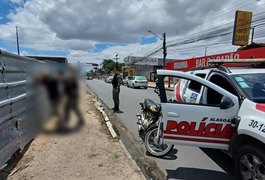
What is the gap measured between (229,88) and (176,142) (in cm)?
134

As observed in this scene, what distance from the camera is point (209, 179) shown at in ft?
14.5

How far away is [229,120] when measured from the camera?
13.7 ft

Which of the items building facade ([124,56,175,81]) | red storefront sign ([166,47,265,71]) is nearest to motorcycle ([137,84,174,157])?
red storefront sign ([166,47,265,71])

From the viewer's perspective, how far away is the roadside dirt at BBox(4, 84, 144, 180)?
14.2 ft

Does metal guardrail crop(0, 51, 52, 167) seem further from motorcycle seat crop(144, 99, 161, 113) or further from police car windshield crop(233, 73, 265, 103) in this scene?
police car windshield crop(233, 73, 265, 103)

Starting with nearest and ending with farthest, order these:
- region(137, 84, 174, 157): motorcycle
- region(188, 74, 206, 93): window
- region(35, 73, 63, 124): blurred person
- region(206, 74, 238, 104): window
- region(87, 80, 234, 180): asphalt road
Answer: region(35, 73, 63, 124): blurred person < region(87, 80, 234, 180): asphalt road < region(206, 74, 238, 104): window < region(137, 84, 174, 157): motorcycle < region(188, 74, 206, 93): window

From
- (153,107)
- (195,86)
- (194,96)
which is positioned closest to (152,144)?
(153,107)

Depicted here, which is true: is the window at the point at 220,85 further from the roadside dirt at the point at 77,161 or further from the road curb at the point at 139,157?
the roadside dirt at the point at 77,161

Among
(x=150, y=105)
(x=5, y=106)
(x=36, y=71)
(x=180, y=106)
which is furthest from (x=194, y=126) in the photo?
(x=36, y=71)

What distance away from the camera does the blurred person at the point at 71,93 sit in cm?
61

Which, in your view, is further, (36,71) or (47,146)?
(47,146)

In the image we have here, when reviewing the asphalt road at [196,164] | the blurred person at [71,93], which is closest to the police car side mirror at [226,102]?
the asphalt road at [196,164]

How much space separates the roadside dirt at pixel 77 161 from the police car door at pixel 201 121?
36.3 inches

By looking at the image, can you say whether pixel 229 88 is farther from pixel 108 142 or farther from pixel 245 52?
pixel 245 52
